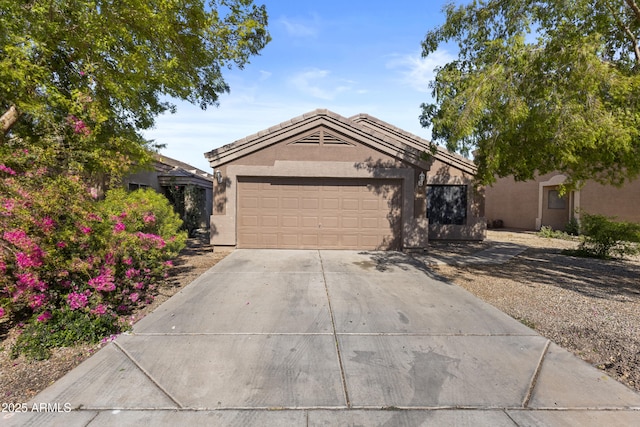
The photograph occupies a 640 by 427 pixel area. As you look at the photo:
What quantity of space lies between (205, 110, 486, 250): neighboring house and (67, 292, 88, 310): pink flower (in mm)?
Result: 6820

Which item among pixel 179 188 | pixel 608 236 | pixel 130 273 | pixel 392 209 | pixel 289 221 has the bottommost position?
pixel 130 273

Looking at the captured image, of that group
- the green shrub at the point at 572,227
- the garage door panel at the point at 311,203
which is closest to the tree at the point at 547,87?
the garage door panel at the point at 311,203

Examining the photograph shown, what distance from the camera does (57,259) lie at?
4598 mm

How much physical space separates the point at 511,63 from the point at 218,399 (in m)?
7.70

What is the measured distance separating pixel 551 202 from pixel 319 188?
1683 cm

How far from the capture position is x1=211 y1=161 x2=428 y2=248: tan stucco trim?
37.5ft

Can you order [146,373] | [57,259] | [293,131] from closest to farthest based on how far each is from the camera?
[146,373] → [57,259] → [293,131]

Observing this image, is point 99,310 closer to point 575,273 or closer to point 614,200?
point 575,273

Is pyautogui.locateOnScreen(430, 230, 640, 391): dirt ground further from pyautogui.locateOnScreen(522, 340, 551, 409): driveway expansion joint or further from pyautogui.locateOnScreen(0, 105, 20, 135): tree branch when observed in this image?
pyautogui.locateOnScreen(0, 105, 20, 135): tree branch

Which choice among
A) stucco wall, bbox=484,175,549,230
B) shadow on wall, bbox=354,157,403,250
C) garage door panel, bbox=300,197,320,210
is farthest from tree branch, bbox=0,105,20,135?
stucco wall, bbox=484,175,549,230

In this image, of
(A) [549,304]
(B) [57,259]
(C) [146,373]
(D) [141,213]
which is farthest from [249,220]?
(A) [549,304]

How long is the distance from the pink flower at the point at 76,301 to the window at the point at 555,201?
77.3 feet

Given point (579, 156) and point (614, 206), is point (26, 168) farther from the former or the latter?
point (614, 206)

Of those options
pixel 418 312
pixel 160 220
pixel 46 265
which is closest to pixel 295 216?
pixel 160 220
